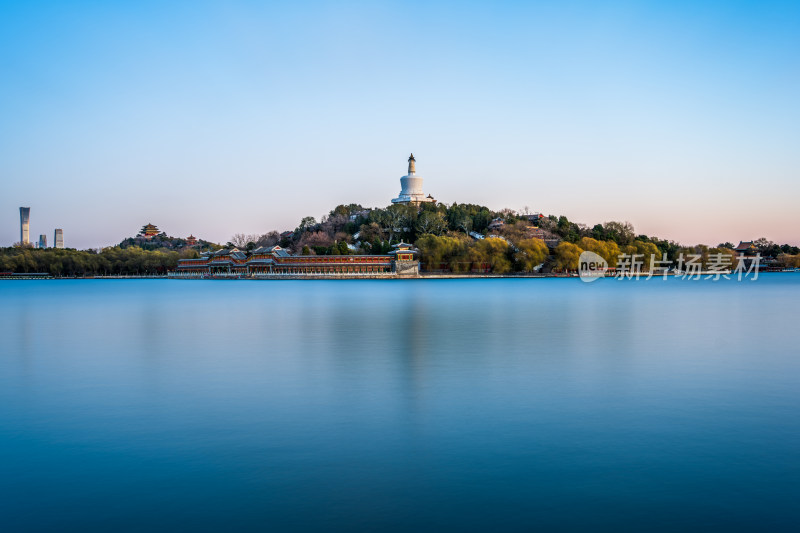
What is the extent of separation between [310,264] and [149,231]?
170ft

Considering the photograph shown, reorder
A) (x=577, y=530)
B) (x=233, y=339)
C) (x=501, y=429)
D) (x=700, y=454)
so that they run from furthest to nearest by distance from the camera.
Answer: (x=233, y=339), (x=501, y=429), (x=700, y=454), (x=577, y=530)

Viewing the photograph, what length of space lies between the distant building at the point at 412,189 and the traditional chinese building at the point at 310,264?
13.3m

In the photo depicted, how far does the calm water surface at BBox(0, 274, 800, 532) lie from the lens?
5039 mm

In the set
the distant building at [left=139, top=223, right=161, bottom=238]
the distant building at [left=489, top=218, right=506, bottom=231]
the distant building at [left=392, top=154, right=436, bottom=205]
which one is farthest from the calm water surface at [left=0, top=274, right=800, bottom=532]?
the distant building at [left=139, top=223, right=161, bottom=238]

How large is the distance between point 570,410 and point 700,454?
2054 millimetres

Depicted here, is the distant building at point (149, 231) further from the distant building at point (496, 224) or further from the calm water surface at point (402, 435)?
the calm water surface at point (402, 435)

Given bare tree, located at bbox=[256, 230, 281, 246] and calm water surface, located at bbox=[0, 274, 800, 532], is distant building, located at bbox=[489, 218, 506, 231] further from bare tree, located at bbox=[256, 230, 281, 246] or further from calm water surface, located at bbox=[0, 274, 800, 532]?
calm water surface, located at bbox=[0, 274, 800, 532]

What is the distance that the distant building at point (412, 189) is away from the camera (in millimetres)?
74312

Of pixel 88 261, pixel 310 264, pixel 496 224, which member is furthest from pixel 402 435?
pixel 88 261

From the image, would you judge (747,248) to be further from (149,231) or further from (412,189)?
(149,231)

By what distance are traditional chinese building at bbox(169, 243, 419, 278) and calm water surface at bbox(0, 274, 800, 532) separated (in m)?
43.9

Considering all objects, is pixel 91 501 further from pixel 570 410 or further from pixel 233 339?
pixel 233 339

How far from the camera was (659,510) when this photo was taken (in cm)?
502

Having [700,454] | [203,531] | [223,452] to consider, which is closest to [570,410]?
[700,454]
